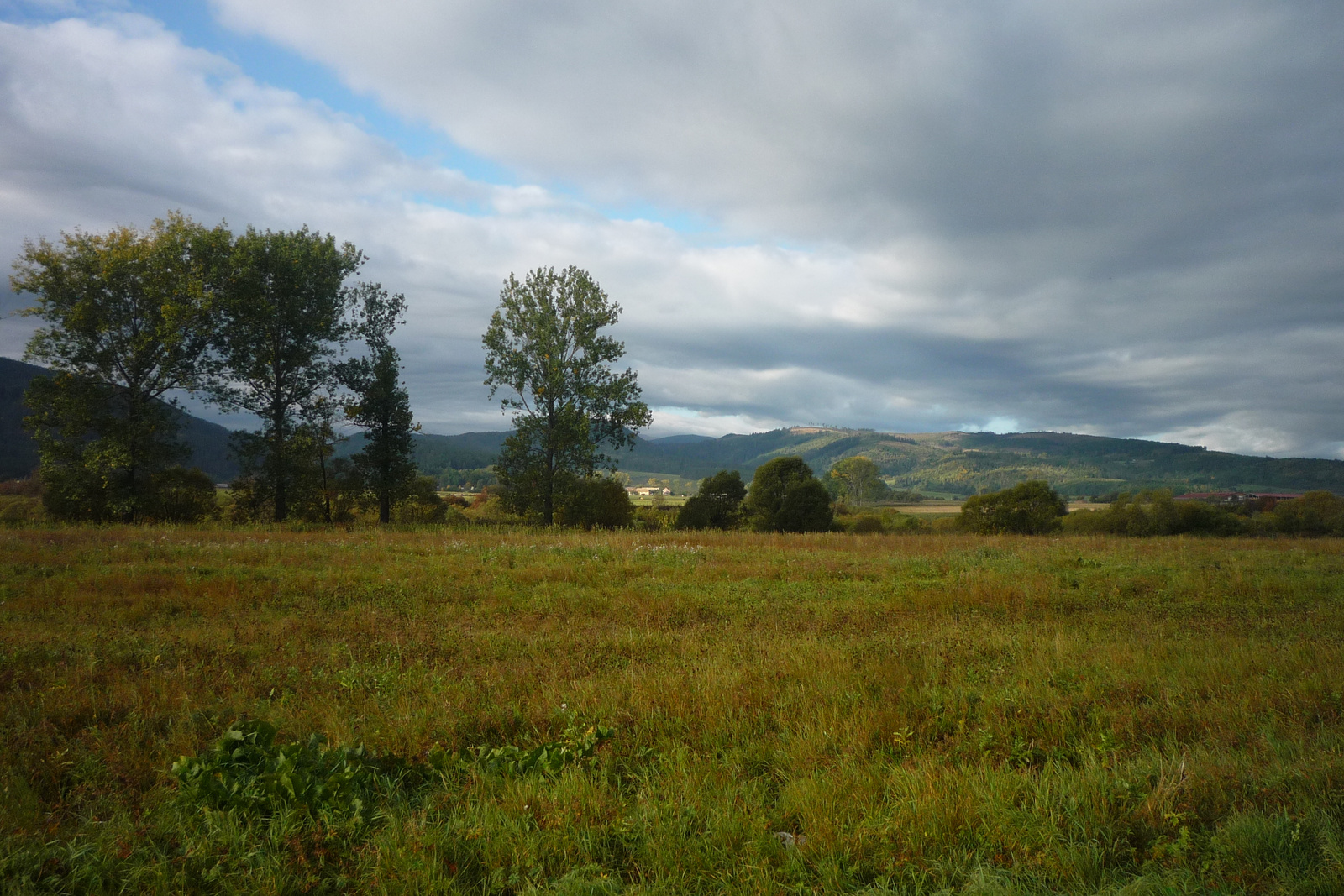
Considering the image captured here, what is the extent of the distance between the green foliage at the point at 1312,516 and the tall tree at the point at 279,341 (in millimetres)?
54795

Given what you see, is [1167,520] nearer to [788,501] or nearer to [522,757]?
[788,501]

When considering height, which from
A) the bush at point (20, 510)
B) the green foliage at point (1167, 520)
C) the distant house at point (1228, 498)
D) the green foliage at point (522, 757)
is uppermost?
the distant house at point (1228, 498)

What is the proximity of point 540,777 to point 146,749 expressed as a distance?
3558 millimetres

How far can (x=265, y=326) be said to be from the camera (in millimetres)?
29547

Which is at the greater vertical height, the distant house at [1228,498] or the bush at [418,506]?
the distant house at [1228,498]

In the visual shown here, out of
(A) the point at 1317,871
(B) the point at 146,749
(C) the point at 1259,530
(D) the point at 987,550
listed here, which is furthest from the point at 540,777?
(C) the point at 1259,530

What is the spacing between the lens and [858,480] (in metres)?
109

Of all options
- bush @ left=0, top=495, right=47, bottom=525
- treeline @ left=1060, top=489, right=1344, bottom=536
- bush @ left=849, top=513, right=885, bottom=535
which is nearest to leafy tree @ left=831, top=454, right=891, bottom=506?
bush @ left=849, top=513, right=885, bottom=535

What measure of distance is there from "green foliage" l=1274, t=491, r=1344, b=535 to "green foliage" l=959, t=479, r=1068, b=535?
39.2 feet

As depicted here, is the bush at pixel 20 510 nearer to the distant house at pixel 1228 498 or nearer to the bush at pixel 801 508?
the bush at pixel 801 508

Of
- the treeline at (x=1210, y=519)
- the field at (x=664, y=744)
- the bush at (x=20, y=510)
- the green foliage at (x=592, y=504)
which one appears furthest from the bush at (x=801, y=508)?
the bush at (x=20, y=510)

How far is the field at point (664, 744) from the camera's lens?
373 cm

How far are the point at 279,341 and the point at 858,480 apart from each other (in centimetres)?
9546

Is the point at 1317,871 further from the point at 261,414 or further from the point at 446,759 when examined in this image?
the point at 261,414
